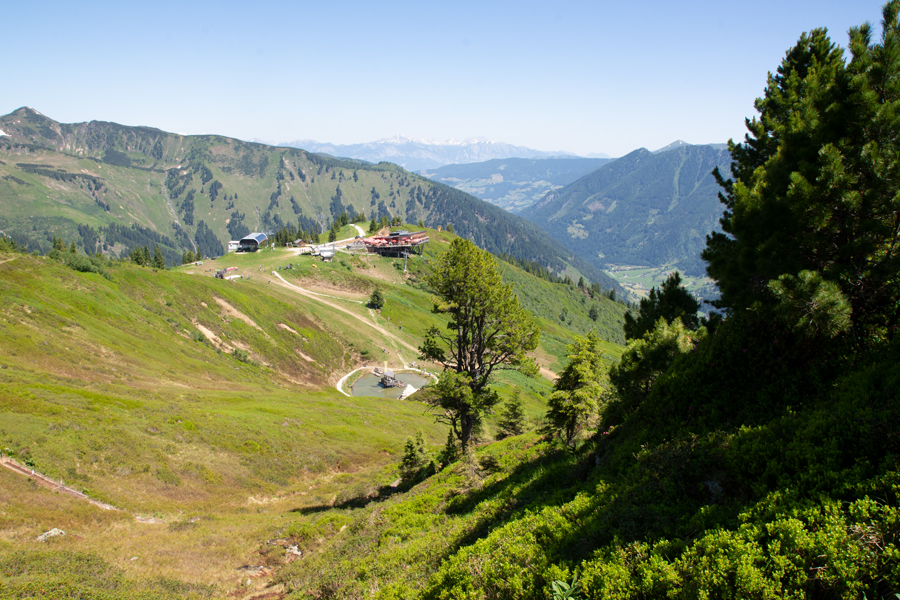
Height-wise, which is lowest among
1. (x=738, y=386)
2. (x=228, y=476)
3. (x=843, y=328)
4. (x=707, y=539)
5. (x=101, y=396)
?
(x=228, y=476)

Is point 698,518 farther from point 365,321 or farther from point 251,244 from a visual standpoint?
point 251,244

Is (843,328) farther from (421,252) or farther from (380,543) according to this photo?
(421,252)

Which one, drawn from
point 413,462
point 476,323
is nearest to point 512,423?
point 413,462

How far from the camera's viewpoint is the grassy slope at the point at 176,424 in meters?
17.6

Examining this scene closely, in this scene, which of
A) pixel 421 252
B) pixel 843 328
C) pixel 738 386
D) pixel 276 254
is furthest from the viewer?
pixel 421 252

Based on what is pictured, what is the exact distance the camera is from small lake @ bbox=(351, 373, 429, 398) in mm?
67006

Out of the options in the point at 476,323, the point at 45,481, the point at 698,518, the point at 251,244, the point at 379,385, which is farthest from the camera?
the point at 251,244

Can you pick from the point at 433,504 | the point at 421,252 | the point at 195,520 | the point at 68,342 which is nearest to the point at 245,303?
the point at 68,342

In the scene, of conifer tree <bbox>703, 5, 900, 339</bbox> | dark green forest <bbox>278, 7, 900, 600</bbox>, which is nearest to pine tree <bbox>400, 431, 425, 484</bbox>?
dark green forest <bbox>278, 7, 900, 600</bbox>

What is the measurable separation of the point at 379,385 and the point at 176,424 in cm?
4105

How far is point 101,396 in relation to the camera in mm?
29953

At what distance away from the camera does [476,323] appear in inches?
1021

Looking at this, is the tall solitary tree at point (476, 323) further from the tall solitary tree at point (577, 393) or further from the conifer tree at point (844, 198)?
the conifer tree at point (844, 198)

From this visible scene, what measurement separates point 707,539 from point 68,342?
163 feet
